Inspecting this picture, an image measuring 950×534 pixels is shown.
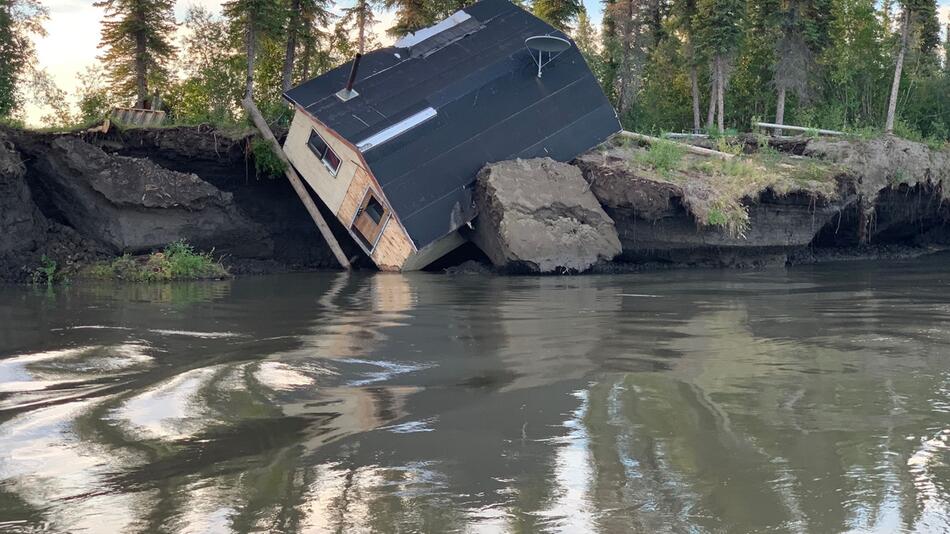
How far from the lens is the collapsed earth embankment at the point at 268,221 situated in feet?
68.9

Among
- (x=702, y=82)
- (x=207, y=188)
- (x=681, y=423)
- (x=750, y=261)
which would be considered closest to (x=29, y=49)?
(x=207, y=188)

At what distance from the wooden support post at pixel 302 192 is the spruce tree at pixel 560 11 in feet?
55.2

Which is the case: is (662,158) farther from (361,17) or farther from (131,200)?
(361,17)

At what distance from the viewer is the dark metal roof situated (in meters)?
21.2

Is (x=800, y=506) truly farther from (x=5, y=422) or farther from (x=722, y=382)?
(x=5, y=422)

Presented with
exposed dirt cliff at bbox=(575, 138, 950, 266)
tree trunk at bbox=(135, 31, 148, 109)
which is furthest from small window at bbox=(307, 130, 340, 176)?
tree trunk at bbox=(135, 31, 148, 109)

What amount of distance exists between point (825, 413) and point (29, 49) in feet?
110

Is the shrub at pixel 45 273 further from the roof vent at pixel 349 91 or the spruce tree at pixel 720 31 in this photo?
the spruce tree at pixel 720 31

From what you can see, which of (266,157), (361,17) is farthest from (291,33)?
(266,157)

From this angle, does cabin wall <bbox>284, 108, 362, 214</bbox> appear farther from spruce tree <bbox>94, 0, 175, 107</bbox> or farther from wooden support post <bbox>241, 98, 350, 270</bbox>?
spruce tree <bbox>94, 0, 175, 107</bbox>

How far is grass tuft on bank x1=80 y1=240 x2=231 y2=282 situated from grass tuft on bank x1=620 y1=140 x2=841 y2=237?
9.79m

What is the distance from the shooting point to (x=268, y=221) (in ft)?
81.0

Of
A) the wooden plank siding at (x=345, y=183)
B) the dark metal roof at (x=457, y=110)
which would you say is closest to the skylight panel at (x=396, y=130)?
the dark metal roof at (x=457, y=110)

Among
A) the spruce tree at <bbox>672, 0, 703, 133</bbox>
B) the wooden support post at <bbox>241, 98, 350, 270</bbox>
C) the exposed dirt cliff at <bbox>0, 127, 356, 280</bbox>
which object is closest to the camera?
the exposed dirt cliff at <bbox>0, 127, 356, 280</bbox>
